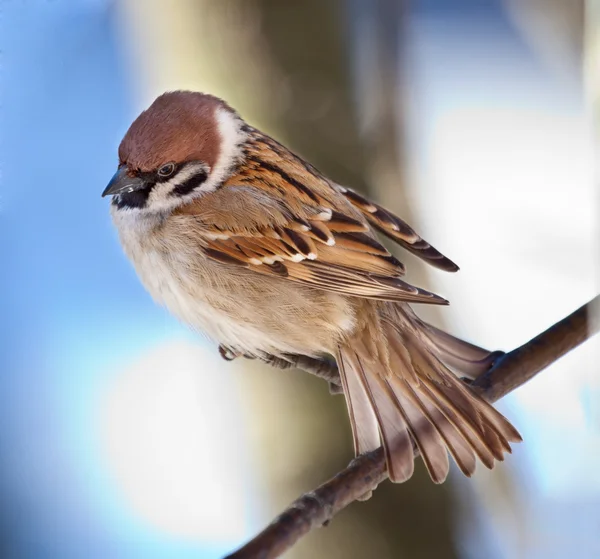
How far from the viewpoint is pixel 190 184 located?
1605 mm

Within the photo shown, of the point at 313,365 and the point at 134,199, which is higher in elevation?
the point at 134,199

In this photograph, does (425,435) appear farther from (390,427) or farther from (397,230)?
(397,230)

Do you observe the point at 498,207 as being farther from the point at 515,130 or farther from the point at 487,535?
the point at 487,535

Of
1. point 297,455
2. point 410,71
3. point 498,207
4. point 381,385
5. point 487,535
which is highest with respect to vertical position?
point 410,71

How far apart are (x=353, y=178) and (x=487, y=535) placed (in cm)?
89

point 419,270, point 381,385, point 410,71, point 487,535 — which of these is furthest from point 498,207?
point 487,535

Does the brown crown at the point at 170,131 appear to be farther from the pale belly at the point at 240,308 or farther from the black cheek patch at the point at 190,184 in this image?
the pale belly at the point at 240,308

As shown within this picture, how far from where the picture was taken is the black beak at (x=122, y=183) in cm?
141

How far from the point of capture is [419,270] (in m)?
1.96

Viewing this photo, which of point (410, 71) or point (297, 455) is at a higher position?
point (410, 71)

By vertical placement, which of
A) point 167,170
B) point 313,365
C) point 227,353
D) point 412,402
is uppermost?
point 167,170

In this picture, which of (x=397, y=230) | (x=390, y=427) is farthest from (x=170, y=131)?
(x=390, y=427)

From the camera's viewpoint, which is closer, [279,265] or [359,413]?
[359,413]

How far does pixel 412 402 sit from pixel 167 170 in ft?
1.99
